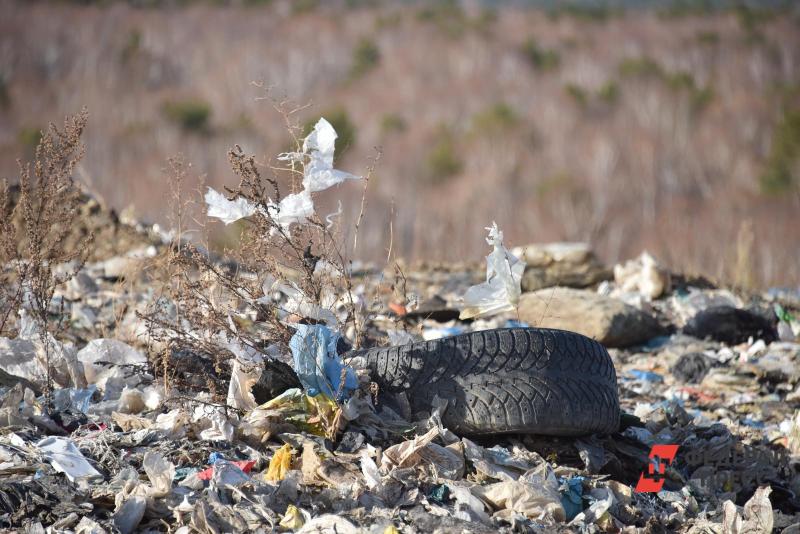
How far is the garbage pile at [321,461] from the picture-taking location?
238 centimetres

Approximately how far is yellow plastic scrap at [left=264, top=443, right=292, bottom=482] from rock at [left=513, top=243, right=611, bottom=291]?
4408 mm

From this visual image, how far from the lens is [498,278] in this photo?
333 centimetres

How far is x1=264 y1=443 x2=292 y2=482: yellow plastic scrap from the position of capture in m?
2.57

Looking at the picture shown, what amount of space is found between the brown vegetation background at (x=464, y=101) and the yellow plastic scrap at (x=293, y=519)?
55.7 ft

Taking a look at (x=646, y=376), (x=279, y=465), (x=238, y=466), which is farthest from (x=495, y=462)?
(x=646, y=376)

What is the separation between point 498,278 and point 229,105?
33646mm

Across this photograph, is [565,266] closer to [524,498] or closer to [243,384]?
[243,384]

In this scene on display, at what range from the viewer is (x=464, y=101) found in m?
36.4

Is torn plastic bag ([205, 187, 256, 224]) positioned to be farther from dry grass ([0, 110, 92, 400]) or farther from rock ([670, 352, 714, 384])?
rock ([670, 352, 714, 384])

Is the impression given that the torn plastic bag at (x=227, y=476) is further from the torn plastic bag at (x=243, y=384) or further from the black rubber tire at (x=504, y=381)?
the black rubber tire at (x=504, y=381)

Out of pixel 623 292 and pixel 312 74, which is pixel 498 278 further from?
pixel 312 74

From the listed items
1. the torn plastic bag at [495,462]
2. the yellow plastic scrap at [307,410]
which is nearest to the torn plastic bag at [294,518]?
the yellow plastic scrap at [307,410]

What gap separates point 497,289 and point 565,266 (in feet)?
13.5

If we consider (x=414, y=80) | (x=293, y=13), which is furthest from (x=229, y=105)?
(x=293, y=13)
